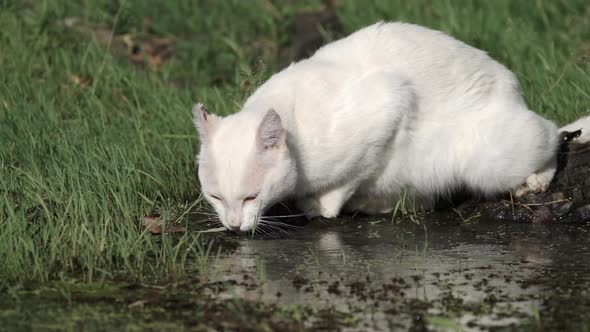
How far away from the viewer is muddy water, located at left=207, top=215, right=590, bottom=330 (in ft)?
12.6

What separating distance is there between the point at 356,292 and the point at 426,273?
496mm

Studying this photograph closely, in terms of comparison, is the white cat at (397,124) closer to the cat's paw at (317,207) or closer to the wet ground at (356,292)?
the cat's paw at (317,207)

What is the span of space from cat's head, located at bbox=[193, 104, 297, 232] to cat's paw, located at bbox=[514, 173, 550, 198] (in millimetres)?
1590

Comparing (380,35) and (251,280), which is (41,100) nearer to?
(380,35)

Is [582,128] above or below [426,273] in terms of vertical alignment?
above

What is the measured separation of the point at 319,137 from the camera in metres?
5.50

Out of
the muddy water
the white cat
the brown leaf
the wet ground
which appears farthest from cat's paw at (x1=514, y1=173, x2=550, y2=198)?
the brown leaf

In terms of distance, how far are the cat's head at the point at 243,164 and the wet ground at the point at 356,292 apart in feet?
0.70

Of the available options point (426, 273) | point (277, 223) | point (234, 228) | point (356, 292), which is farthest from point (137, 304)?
point (277, 223)

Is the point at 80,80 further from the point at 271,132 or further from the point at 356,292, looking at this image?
the point at 356,292

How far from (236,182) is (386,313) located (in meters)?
1.45

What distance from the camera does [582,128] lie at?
6.16m

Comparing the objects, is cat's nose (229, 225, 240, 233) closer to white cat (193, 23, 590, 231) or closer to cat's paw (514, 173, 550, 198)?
white cat (193, 23, 590, 231)

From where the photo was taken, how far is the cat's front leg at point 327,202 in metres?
5.84
